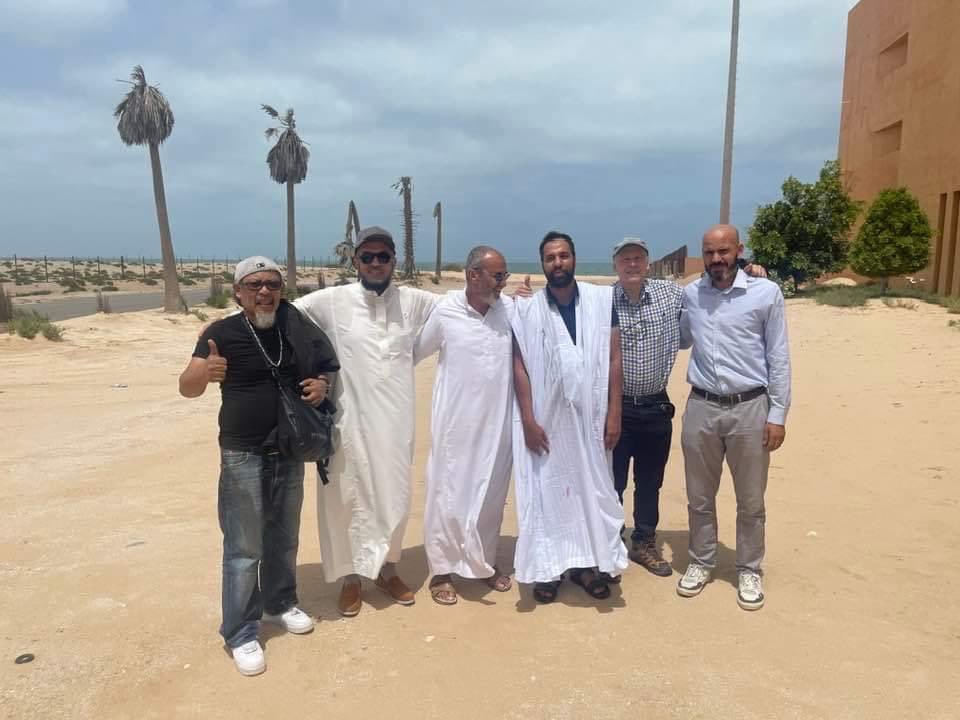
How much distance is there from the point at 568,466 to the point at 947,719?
1.76m

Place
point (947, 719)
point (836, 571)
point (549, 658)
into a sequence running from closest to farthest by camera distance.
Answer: point (947, 719), point (549, 658), point (836, 571)

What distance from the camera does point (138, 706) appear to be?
2701 millimetres

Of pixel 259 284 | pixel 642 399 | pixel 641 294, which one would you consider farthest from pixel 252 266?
pixel 642 399

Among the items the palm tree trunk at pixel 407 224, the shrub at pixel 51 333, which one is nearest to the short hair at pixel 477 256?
the shrub at pixel 51 333

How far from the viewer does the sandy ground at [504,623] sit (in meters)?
2.74

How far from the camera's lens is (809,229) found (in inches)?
729

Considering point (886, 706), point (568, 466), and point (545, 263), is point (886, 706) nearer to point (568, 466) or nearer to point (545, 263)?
point (568, 466)

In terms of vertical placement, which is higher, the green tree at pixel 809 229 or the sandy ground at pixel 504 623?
the green tree at pixel 809 229

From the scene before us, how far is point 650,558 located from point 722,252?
1.72 metres

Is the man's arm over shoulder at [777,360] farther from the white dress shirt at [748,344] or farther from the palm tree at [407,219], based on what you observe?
the palm tree at [407,219]

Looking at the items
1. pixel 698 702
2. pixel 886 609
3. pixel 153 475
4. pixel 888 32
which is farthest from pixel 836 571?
pixel 888 32

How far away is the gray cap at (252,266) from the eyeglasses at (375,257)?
506mm

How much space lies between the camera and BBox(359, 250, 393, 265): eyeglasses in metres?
3.37

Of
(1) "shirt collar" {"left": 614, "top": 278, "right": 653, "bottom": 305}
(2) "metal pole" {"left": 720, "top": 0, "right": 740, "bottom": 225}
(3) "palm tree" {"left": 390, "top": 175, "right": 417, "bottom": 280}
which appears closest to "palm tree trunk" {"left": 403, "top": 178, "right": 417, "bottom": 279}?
(3) "palm tree" {"left": 390, "top": 175, "right": 417, "bottom": 280}
